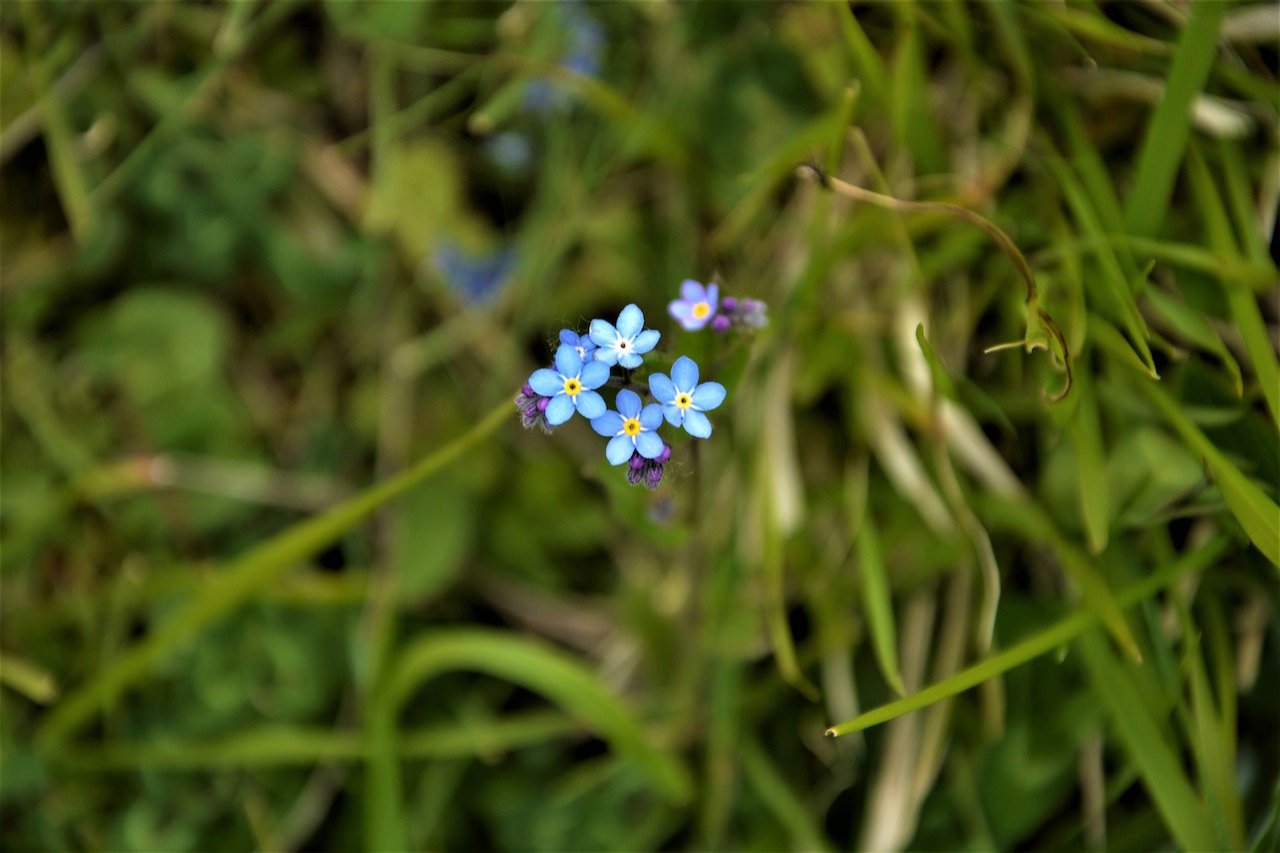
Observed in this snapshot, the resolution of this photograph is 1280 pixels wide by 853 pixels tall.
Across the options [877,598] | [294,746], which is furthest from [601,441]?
[294,746]

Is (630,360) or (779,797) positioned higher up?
(630,360)

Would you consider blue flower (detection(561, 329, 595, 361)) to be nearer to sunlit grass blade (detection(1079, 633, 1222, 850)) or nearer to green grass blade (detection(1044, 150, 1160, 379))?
green grass blade (detection(1044, 150, 1160, 379))

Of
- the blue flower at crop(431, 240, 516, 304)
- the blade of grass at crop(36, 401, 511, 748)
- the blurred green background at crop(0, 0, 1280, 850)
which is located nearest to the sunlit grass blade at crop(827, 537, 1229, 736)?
the blurred green background at crop(0, 0, 1280, 850)

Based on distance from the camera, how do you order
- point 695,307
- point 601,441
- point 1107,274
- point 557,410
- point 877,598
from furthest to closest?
1. point 601,441
2. point 877,598
3. point 1107,274
4. point 695,307
5. point 557,410

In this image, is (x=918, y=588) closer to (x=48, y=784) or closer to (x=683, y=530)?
(x=683, y=530)

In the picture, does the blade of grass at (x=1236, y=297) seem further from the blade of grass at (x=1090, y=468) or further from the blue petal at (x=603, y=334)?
the blue petal at (x=603, y=334)

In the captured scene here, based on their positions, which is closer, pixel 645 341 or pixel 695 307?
pixel 645 341

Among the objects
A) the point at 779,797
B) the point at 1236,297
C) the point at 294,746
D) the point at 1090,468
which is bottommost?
the point at 779,797

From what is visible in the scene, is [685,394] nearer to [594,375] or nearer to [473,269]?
[594,375]
